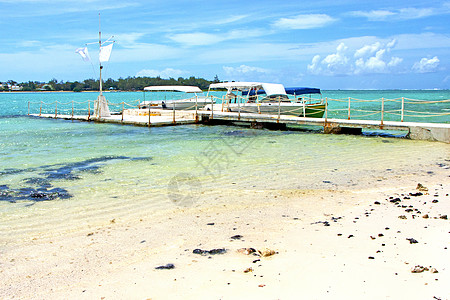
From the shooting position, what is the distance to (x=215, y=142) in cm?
1784

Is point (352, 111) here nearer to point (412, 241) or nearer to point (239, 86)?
point (239, 86)

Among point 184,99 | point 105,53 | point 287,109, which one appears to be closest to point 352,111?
point 184,99

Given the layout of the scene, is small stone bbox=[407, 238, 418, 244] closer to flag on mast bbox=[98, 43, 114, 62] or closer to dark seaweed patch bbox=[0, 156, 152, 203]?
dark seaweed patch bbox=[0, 156, 152, 203]

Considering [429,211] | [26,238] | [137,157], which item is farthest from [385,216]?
[137,157]

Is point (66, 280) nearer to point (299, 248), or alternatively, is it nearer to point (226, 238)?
point (226, 238)

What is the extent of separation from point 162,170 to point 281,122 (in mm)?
12364

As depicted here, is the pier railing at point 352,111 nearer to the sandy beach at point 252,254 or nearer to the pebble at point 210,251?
the sandy beach at point 252,254

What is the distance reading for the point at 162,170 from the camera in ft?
36.5

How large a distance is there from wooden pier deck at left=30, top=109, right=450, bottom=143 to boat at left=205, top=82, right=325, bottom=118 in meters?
0.97

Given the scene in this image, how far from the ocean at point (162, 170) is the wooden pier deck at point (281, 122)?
0.63 metres

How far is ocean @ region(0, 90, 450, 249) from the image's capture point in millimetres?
7426

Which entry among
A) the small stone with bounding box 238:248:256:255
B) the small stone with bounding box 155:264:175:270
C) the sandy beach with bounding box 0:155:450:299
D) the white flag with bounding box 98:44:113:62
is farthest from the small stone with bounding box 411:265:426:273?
the white flag with bounding box 98:44:113:62

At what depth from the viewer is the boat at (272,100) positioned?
24.1 meters

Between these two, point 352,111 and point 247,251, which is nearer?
point 247,251
